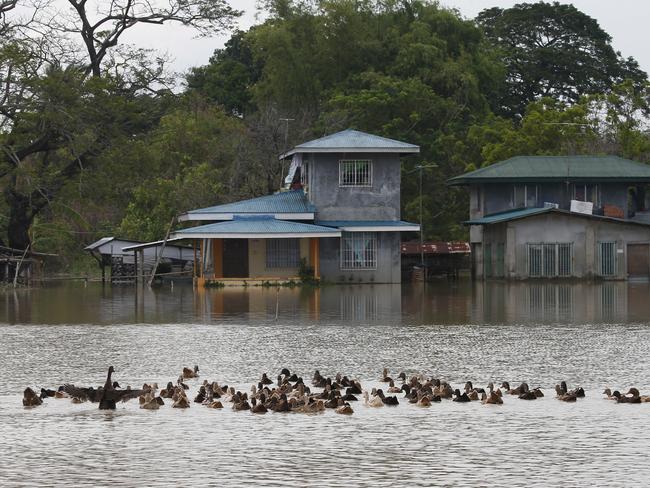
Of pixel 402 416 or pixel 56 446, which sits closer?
pixel 56 446

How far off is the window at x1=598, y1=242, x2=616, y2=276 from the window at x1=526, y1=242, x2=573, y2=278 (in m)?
1.35

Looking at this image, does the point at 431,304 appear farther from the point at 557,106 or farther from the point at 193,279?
the point at 557,106

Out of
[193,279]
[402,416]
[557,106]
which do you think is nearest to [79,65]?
[193,279]

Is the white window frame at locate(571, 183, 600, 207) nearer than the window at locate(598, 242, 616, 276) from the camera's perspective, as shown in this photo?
No

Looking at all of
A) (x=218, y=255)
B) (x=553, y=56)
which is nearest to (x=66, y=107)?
(x=218, y=255)

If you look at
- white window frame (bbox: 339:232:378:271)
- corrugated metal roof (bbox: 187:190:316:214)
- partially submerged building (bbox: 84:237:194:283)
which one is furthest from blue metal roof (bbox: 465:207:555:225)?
partially submerged building (bbox: 84:237:194:283)

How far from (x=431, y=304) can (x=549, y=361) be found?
1772 cm

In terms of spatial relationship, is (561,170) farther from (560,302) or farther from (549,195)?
(560,302)

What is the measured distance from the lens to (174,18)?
Answer: 60.3m

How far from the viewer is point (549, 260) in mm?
58750

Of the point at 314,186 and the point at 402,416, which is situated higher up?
the point at 314,186

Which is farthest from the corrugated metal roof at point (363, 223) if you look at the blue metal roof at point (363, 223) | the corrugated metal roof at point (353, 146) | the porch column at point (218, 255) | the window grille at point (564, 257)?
the window grille at point (564, 257)

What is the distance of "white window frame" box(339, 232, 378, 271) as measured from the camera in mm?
55906

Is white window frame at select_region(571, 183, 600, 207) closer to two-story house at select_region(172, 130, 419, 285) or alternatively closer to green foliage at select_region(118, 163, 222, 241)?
two-story house at select_region(172, 130, 419, 285)
